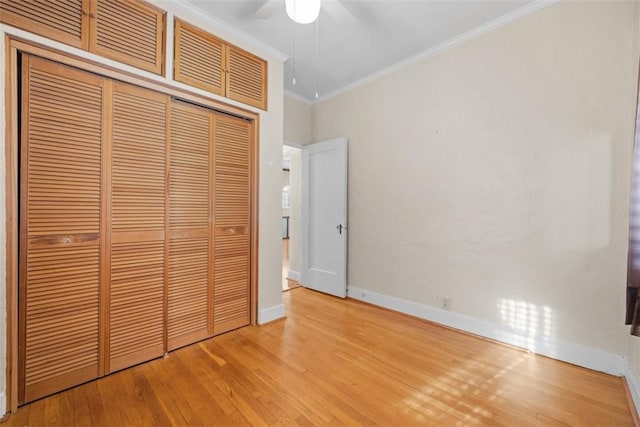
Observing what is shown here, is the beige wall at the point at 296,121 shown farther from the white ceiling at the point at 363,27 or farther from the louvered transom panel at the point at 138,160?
the louvered transom panel at the point at 138,160

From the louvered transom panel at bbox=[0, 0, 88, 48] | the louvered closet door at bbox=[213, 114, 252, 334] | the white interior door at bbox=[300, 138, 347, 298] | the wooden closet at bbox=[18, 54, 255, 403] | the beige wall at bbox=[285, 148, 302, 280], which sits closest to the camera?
the louvered transom panel at bbox=[0, 0, 88, 48]

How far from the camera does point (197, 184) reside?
7.57ft

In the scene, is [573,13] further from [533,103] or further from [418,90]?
[418,90]

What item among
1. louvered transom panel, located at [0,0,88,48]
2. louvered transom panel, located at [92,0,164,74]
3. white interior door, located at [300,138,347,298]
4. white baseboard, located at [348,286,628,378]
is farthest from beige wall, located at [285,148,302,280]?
louvered transom panel, located at [0,0,88,48]

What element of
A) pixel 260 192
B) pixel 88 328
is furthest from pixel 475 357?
pixel 88 328

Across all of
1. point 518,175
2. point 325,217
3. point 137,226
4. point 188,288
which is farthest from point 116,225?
point 518,175

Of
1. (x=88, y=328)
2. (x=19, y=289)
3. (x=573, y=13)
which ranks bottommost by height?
(x=88, y=328)

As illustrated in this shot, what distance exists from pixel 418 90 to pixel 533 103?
3.59 feet

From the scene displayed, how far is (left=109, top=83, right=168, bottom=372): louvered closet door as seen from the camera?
1.89 metres

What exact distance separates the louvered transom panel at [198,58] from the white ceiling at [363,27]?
21 cm

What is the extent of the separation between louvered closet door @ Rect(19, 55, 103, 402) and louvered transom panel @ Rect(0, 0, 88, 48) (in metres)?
0.17

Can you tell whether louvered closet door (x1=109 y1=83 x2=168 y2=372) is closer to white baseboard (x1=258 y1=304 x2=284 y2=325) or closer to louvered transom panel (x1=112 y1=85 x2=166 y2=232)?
louvered transom panel (x1=112 y1=85 x2=166 y2=232)

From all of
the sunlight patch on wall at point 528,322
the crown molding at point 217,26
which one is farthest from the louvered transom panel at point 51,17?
the sunlight patch on wall at point 528,322

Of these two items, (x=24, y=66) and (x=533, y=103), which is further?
(x=533, y=103)
